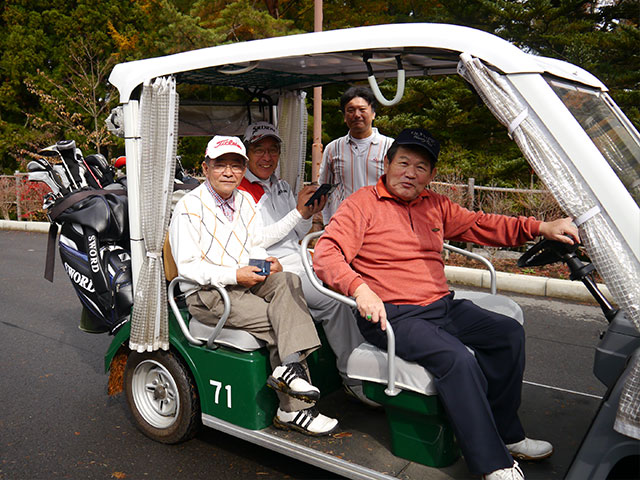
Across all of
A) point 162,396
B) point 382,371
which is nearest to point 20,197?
point 162,396

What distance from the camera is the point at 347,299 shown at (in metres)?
2.53

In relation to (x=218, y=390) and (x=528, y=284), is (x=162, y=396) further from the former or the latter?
(x=528, y=284)

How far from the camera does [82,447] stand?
11.2ft

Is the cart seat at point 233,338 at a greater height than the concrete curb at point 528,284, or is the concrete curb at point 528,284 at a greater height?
the cart seat at point 233,338

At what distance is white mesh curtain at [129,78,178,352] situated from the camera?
310 centimetres

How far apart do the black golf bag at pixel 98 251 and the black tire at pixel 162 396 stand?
0.36 meters

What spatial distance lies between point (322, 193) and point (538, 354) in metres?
2.66

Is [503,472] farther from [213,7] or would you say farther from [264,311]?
[213,7]

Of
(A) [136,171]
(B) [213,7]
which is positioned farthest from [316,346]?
(B) [213,7]

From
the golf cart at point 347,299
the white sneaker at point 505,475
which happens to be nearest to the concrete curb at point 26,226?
the golf cart at point 347,299

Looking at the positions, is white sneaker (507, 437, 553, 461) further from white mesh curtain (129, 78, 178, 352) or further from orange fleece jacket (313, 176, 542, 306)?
white mesh curtain (129, 78, 178, 352)

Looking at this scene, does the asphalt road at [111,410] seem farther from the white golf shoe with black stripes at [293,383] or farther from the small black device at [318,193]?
the small black device at [318,193]

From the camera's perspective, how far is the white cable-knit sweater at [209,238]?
2965 millimetres

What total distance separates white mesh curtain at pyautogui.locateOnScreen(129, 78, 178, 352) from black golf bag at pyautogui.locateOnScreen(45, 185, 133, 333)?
48 centimetres
